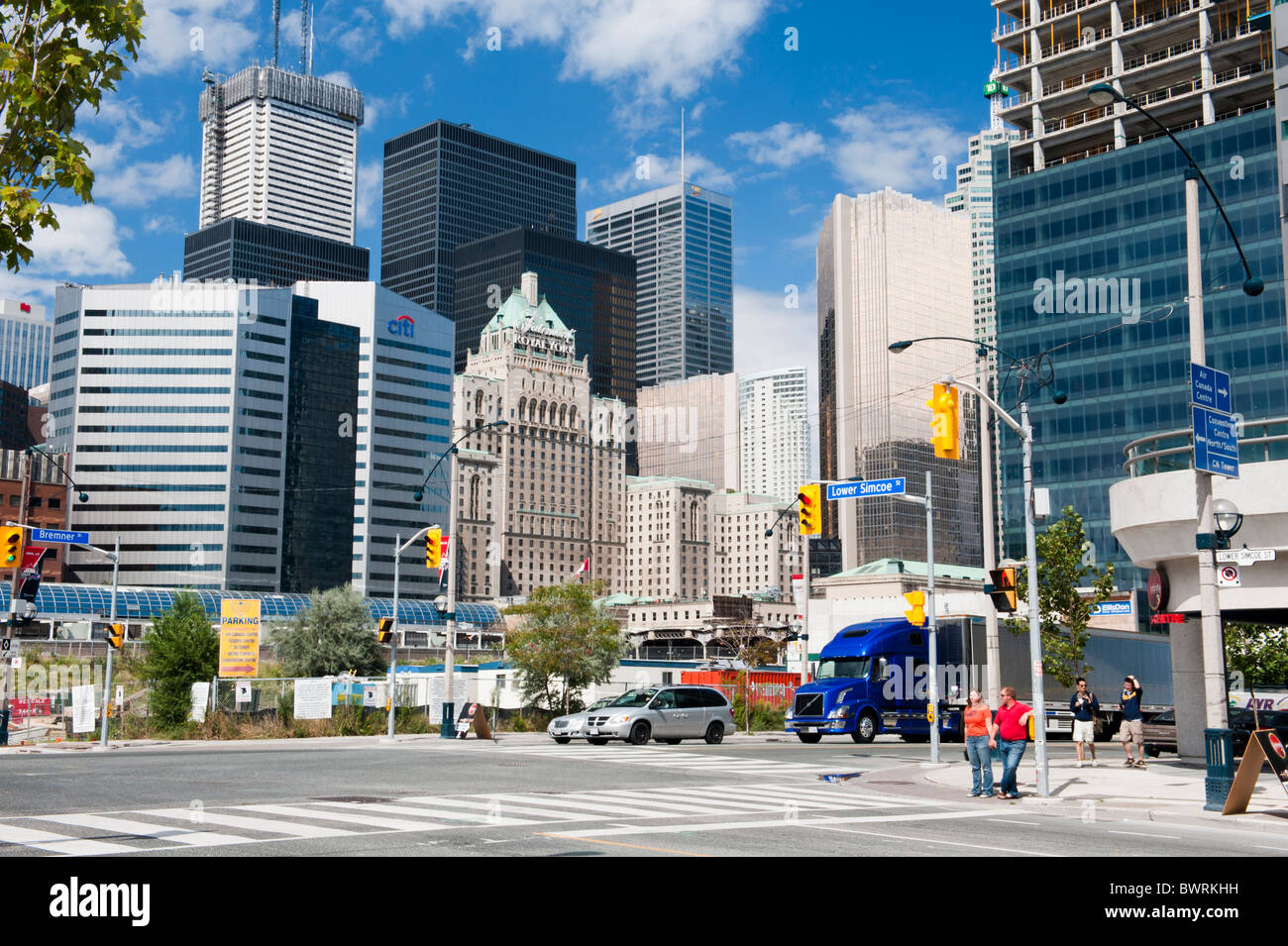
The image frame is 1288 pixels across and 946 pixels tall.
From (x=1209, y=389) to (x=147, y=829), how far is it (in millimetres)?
17306

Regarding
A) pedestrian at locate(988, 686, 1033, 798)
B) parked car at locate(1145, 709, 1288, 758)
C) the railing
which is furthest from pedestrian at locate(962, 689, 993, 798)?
parked car at locate(1145, 709, 1288, 758)

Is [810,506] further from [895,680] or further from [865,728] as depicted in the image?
[865,728]

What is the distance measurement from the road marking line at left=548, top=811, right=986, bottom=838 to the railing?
10.1 meters

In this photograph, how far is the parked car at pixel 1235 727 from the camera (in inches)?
1227

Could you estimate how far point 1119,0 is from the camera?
113 metres

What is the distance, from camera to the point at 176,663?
4591 cm

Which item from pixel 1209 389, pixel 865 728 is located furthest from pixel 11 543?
pixel 1209 389

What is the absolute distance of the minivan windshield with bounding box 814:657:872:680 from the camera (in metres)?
40.1

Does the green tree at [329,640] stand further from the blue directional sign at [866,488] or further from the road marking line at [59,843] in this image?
the road marking line at [59,843]

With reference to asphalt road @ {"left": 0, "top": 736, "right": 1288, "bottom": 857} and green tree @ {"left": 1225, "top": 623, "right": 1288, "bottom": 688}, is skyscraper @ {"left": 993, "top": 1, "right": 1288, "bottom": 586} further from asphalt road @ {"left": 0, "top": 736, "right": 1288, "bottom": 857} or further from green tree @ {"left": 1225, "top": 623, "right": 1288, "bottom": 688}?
asphalt road @ {"left": 0, "top": 736, "right": 1288, "bottom": 857}

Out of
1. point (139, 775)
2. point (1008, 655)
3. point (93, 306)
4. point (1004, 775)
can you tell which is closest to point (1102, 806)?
point (1004, 775)

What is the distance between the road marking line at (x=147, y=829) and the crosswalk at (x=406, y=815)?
0.04 ft
